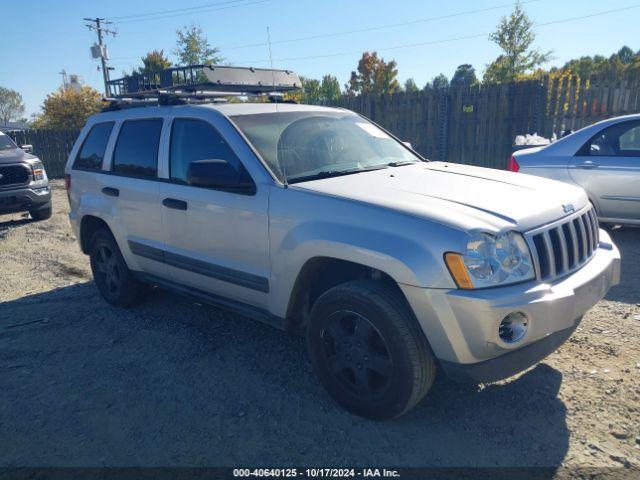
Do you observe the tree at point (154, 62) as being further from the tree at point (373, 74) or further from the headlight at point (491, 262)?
the headlight at point (491, 262)

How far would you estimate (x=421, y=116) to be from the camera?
1247 cm

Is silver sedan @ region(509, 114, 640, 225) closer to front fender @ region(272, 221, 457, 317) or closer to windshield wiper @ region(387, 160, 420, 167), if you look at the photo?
windshield wiper @ region(387, 160, 420, 167)

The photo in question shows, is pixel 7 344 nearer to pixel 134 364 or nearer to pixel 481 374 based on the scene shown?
pixel 134 364

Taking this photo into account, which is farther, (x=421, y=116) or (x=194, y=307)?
(x=421, y=116)

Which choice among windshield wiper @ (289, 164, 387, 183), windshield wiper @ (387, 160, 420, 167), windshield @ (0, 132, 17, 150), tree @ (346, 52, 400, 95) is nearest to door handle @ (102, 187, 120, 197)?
windshield wiper @ (289, 164, 387, 183)

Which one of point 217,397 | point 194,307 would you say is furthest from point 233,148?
point 194,307

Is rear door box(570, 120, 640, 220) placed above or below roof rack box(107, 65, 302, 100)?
below

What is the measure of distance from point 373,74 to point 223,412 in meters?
47.3

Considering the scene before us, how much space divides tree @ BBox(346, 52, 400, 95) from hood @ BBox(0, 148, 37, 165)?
130 feet

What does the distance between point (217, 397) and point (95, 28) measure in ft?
157

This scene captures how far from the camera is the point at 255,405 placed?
10.3 ft

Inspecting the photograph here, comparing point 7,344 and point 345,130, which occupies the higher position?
point 345,130

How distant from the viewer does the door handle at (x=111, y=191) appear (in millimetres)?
4509

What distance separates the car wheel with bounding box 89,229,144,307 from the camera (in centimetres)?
477
